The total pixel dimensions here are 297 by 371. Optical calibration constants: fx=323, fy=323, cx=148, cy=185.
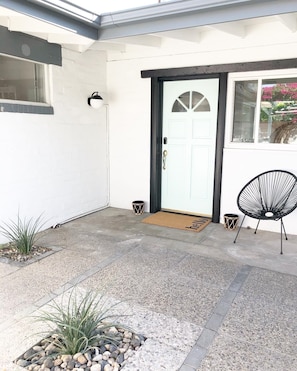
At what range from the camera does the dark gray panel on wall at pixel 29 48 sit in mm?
3398

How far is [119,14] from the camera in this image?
10.1ft

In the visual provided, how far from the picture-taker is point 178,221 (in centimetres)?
456

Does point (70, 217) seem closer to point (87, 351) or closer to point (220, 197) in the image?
point (220, 197)

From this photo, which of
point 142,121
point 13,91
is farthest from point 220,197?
point 13,91

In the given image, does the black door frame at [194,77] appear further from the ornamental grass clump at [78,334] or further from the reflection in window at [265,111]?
the ornamental grass clump at [78,334]

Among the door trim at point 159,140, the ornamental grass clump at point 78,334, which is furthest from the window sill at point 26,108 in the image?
the ornamental grass clump at point 78,334

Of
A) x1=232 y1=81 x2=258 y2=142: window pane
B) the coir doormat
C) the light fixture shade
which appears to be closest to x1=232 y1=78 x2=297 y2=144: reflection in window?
x1=232 y1=81 x2=258 y2=142: window pane

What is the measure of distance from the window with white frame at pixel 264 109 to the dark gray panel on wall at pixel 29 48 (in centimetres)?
227

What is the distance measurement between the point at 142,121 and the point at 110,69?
3.24 ft

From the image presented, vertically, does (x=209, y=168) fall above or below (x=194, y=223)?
above

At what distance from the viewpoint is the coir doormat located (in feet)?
14.2

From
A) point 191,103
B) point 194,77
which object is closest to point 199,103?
point 191,103

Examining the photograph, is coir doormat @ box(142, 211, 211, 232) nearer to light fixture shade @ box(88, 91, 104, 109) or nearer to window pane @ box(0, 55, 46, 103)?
light fixture shade @ box(88, 91, 104, 109)

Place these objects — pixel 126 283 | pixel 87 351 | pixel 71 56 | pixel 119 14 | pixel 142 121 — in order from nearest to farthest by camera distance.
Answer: pixel 87 351 < pixel 126 283 < pixel 119 14 < pixel 71 56 < pixel 142 121
